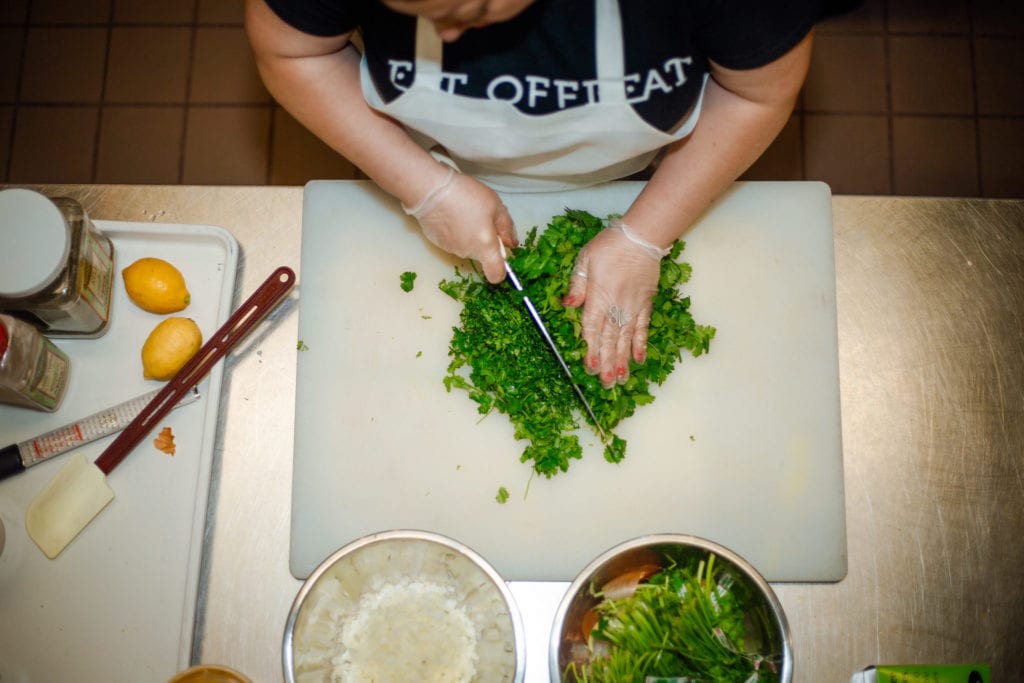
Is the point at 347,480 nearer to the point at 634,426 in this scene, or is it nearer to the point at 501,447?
the point at 501,447

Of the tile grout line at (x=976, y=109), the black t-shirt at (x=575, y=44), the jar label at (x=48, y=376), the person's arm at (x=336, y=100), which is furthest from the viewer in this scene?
the tile grout line at (x=976, y=109)

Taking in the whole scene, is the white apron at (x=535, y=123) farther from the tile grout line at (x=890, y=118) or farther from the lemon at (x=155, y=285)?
the tile grout line at (x=890, y=118)

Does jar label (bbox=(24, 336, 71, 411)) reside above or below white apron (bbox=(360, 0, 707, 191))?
below

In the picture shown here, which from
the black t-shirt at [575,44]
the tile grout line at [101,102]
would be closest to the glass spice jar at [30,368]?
the black t-shirt at [575,44]

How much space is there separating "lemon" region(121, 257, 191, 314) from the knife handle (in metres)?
0.10

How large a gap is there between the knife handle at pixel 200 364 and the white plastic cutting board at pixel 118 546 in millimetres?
27

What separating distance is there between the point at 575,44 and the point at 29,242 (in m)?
0.93

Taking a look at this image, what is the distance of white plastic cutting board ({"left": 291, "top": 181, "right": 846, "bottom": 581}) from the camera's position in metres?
1.41

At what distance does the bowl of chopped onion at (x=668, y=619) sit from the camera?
1224 mm

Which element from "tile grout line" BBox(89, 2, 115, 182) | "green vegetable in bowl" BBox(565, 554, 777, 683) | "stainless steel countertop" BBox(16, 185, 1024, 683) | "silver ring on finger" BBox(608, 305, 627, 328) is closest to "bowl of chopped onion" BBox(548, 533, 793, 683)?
"green vegetable in bowl" BBox(565, 554, 777, 683)

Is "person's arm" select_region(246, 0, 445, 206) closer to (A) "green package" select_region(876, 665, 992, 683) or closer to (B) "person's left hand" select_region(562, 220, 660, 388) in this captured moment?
(B) "person's left hand" select_region(562, 220, 660, 388)

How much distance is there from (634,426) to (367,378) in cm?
52

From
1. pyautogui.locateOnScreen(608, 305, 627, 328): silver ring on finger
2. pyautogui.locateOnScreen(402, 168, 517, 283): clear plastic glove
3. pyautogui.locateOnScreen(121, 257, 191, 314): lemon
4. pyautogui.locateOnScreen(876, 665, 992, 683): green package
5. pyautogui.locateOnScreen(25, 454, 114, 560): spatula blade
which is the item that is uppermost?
pyautogui.locateOnScreen(402, 168, 517, 283): clear plastic glove

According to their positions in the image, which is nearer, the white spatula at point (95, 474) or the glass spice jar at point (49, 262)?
the glass spice jar at point (49, 262)
